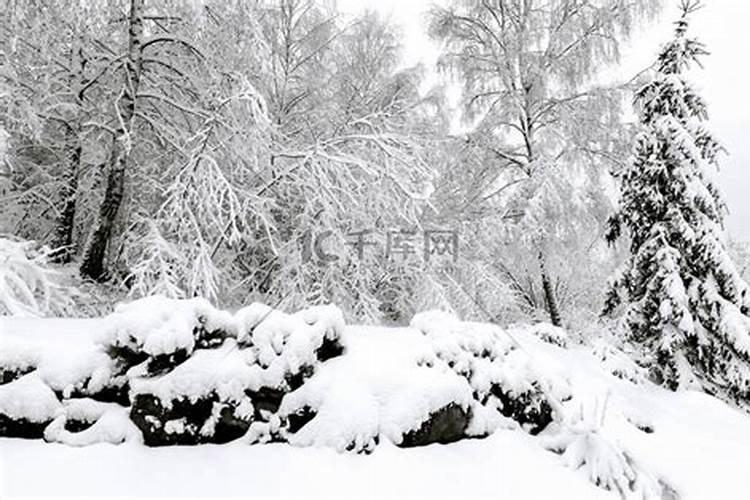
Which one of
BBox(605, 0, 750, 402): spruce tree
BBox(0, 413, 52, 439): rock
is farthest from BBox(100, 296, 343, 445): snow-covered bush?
BBox(605, 0, 750, 402): spruce tree

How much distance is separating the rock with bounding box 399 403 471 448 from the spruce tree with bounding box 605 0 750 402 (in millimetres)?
4239

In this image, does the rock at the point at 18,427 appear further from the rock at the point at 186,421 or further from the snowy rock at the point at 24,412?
the rock at the point at 186,421

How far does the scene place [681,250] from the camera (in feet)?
22.0

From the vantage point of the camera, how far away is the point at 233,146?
20.2ft

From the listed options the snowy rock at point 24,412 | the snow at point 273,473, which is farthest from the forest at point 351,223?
the snow at point 273,473

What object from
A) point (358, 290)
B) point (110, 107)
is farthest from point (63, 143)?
point (358, 290)

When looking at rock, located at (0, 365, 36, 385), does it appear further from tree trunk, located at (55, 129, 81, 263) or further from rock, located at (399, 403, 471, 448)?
tree trunk, located at (55, 129, 81, 263)

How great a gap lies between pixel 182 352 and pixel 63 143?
5.04 metres

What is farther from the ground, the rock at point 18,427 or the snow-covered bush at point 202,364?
the snow-covered bush at point 202,364

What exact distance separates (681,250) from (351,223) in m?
4.65

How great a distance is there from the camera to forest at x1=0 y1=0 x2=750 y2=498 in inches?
130

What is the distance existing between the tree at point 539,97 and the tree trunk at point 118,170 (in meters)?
5.38

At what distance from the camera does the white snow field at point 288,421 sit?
2869 mm

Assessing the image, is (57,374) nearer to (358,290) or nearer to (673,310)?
(358,290)
